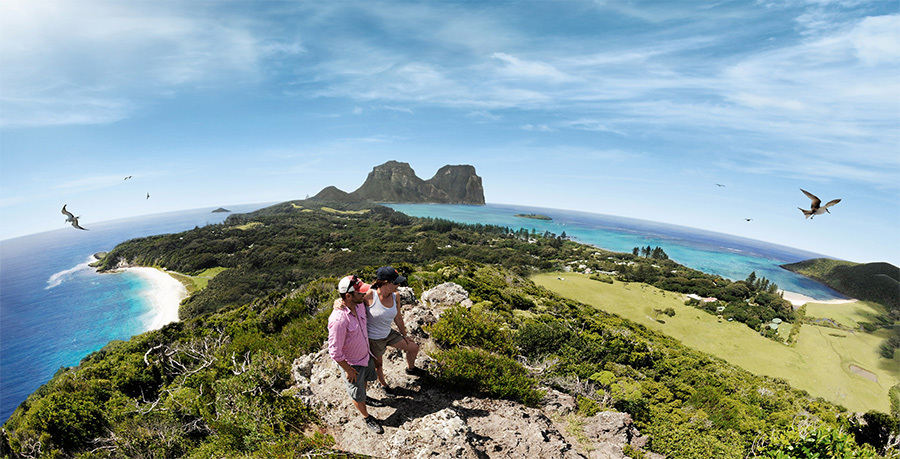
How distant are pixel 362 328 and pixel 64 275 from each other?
152573 millimetres

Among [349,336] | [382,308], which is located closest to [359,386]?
[349,336]

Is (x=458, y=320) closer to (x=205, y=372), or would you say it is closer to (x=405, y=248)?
(x=205, y=372)

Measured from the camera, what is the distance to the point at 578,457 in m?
4.32

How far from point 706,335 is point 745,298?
3142 centimetres

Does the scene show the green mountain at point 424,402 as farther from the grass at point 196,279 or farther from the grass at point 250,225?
the grass at point 250,225

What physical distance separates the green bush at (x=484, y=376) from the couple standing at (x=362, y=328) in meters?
1.45

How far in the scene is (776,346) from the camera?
39906mm

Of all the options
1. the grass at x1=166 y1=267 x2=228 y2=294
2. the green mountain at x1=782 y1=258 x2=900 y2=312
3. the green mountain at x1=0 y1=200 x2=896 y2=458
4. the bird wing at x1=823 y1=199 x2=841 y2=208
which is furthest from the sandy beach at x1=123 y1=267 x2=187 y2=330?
the green mountain at x1=782 y1=258 x2=900 y2=312

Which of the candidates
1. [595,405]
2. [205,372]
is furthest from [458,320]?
[205,372]

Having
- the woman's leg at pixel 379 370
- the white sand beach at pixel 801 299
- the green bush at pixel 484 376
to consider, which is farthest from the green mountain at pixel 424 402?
Result: the white sand beach at pixel 801 299

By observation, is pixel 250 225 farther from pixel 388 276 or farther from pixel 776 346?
pixel 776 346

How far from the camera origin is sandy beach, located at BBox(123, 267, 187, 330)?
180 ft

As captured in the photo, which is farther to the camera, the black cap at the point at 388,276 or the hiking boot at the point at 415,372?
the hiking boot at the point at 415,372

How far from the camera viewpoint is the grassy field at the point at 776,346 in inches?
1347
